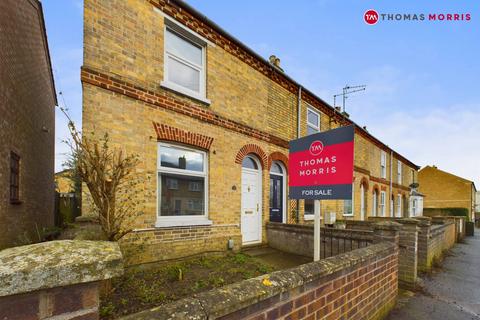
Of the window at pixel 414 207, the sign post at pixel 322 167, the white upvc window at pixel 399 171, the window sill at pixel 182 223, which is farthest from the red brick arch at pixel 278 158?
the window at pixel 414 207

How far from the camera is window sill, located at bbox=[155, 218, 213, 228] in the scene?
548 cm

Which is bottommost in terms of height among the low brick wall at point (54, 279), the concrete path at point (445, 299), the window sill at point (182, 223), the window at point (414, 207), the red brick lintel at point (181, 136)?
the window at point (414, 207)

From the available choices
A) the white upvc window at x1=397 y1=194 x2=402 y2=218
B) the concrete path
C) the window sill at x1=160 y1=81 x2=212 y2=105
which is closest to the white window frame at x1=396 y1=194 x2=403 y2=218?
the white upvc window at x1=397 y1=194 x2=402 y2=218

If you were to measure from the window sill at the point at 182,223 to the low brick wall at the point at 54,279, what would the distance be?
4344mm

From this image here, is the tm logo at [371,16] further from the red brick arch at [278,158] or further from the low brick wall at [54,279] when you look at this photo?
the low brick wall at [54,279]

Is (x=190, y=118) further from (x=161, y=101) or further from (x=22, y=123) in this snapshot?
(x=22, y=123)

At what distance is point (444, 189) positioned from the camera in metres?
36.9

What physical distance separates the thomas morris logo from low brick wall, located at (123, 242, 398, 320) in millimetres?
1596

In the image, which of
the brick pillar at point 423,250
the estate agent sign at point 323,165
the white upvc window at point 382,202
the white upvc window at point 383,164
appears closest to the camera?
the estate agent sign at point 323,165

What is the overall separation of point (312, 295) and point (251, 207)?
5.47 metres

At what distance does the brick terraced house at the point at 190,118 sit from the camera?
16.4 ft

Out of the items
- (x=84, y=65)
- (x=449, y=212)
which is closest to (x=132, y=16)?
(x=84, y=65)

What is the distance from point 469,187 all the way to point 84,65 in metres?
47.5

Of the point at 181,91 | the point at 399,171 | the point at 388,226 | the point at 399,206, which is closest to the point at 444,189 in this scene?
the point at 399,206
